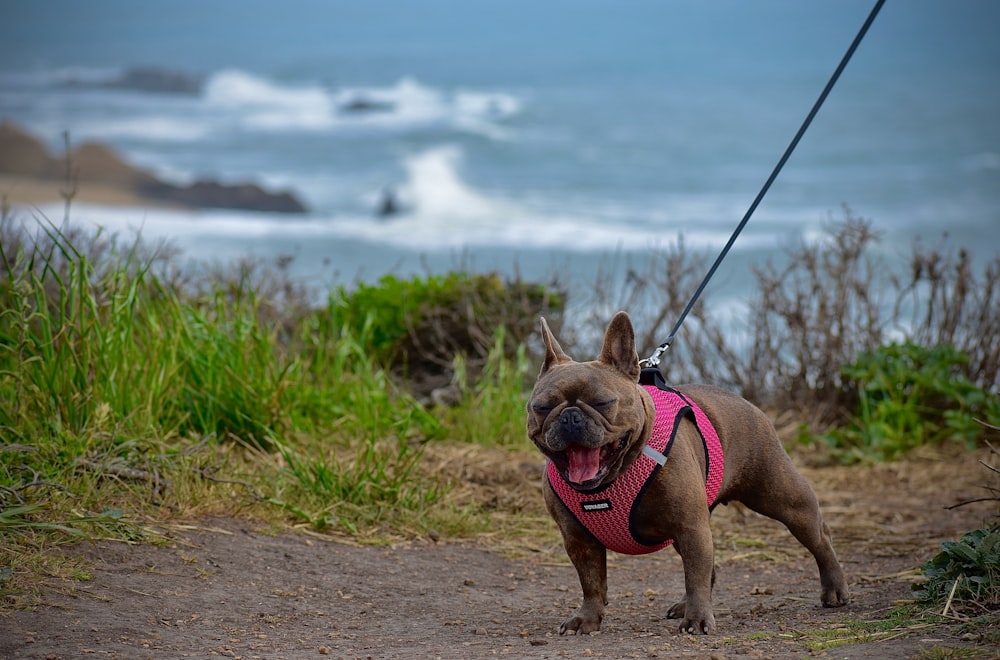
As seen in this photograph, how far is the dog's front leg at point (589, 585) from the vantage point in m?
4.32

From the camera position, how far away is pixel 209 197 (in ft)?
82.8

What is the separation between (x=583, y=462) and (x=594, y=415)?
7.9 inches

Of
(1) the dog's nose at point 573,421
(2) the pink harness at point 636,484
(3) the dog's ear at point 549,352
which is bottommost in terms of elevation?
(2) the pink harness at point 636,484

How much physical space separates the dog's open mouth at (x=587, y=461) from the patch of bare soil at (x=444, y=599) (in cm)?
60

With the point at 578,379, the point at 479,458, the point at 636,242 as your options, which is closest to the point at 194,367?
the point at 479,458

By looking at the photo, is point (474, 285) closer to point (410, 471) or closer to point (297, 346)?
point (297, 346)

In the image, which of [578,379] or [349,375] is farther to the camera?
[349,375]

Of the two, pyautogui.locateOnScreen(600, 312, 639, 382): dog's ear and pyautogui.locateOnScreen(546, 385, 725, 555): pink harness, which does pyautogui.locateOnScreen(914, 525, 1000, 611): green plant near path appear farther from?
pyautogui.locateOnScreen(600, 312, 639, 382): dog's ear

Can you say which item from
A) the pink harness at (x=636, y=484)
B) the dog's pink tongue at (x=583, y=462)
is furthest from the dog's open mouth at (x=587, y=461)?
the pink harness at (x=636, y=484)

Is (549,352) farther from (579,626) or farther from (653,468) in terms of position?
(579,626)

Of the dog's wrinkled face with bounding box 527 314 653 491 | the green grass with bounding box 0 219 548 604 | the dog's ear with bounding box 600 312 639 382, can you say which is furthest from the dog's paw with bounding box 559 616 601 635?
the green grass with bounding box 0 219 548 604

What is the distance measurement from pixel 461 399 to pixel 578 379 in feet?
13.7

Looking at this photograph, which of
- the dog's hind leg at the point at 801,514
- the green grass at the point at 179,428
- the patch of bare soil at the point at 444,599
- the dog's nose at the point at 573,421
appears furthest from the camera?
the green grass at the point at 179,428

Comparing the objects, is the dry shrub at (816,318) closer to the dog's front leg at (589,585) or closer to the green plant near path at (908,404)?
the green plant near path at (908,404)
